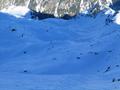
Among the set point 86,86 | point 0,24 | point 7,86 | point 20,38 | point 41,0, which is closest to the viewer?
point 7,86

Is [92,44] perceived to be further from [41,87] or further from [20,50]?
[41,87]

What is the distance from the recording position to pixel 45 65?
16.3 meters

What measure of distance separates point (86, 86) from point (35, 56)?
6.31 metres

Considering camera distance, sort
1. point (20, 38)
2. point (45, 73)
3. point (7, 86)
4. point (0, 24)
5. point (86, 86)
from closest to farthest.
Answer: point (7, 86) → point (86, 86) → point (45, 73) → point (20, 38) → point (0, 24)

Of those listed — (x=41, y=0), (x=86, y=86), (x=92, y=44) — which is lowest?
(x=41, y=0)

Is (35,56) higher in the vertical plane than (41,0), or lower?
higher

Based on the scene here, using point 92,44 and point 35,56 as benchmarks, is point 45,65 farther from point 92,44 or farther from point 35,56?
point 92,44

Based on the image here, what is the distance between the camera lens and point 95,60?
1766cm

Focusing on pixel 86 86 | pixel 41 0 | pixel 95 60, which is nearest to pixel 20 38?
pixel 95 60

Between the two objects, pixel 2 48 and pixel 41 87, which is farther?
pixel 2 48

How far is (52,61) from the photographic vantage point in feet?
55.7

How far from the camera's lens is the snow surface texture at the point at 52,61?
482 inches

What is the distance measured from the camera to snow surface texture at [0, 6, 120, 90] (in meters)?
12.2

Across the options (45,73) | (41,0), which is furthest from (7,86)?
(41,0)
